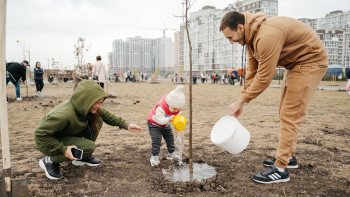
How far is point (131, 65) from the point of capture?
132000mm

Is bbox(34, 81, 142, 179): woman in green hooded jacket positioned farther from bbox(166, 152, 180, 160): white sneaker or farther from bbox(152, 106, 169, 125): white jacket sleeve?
bbox(166, 152, 180, 160): white sneaker

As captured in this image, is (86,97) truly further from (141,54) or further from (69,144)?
(141,54)

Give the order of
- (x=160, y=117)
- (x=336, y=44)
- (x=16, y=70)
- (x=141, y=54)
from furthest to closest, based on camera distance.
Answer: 1. (x=141, y=54)
2. (x=336, y=44)
3. (x=16, y=70)
4. (x=160, y=117)

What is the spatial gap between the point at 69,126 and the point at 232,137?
1691mm

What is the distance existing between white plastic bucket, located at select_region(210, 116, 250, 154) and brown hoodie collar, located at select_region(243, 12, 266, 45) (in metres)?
0.84

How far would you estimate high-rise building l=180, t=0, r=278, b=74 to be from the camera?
8162 centimetres

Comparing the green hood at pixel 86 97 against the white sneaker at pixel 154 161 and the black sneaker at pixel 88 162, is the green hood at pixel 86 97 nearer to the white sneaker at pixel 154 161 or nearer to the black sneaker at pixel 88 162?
the black sneaker at pixel 88 162

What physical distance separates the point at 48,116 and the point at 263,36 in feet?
7.17

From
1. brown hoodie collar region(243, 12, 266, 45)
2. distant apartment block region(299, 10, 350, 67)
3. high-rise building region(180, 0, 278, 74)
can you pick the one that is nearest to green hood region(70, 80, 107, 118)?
brown hoodie collar region(243, 12, 266, 45)

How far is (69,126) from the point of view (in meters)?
2.69

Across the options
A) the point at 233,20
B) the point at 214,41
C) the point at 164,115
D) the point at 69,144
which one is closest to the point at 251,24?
the point at 233,20

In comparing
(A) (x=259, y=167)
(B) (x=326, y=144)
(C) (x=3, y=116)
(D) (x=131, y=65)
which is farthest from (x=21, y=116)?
(D) (x=131, y=65)

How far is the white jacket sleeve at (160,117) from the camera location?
9.95 feet

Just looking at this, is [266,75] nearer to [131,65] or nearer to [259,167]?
[259,167]
